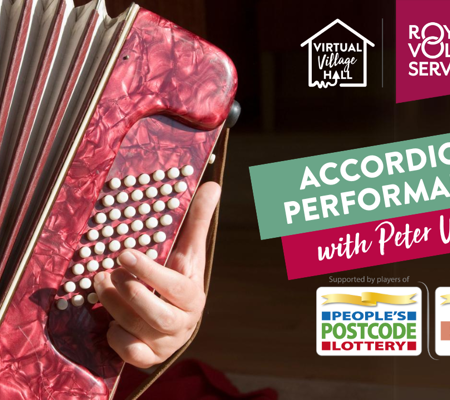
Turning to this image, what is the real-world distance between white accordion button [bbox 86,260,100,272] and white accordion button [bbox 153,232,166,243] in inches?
2.9

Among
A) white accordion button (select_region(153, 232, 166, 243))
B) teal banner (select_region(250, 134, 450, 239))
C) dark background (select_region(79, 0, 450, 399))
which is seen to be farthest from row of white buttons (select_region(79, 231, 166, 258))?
dark background (select_region(79, 0, 450, 399))

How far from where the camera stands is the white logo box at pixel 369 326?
6.54 ft

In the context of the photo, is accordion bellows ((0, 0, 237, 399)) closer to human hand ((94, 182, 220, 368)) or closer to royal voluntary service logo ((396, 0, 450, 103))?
human hand ((94, 182, 220, 368))

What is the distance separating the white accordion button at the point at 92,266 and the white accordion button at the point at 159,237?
73mm

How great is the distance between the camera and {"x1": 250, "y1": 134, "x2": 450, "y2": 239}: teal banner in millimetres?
1959

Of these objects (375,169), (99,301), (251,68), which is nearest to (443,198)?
(375,169)

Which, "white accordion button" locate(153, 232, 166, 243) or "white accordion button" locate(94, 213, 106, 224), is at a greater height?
"white accordion button" locate(94, 213, 106, 224)

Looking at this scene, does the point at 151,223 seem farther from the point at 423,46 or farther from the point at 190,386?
the point at 423,46

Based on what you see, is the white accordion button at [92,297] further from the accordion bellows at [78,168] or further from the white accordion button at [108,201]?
the white accordion button at [108,201]

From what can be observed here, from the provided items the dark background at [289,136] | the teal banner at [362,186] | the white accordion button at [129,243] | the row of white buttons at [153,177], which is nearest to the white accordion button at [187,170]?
the row of white buttons at [153,177]

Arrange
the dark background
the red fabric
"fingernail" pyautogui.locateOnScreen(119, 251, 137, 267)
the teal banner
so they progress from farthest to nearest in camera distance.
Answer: the dark background → the teal banner → the red fabric → "fingernail" pyautogui.locateOnScreen(119, 251, 137, 267)

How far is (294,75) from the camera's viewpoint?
2107 millimetres

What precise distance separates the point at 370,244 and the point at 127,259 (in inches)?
59.3

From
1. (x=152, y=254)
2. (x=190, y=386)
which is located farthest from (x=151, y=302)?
(x=190, y=386)
